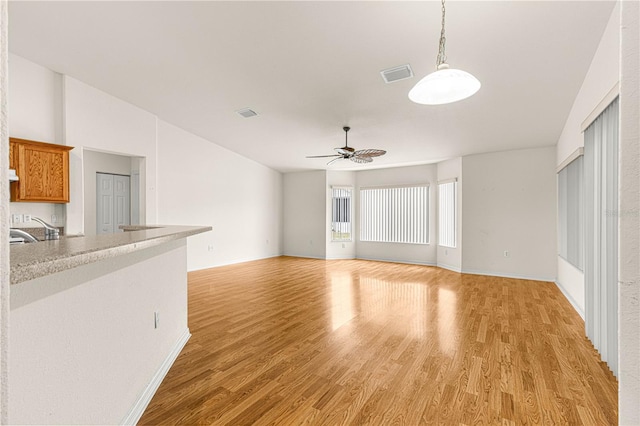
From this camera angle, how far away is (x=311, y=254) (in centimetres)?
914

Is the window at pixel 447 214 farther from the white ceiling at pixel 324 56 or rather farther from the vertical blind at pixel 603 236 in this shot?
the vertical blind at pixel 603 236

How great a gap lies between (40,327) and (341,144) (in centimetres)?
578

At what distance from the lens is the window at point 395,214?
802cm

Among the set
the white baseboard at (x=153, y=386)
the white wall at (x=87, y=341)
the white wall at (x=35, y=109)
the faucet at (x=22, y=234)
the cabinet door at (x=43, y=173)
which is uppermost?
the white wall at (x=35, y=109)

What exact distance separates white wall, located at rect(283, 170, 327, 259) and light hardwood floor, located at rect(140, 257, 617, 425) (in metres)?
4.23

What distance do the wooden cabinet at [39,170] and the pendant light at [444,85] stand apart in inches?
184

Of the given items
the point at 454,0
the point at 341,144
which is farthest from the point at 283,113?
the point at 454,0

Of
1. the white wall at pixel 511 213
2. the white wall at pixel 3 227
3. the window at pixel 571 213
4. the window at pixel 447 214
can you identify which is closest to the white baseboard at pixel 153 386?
the white wall at pixel 3 227

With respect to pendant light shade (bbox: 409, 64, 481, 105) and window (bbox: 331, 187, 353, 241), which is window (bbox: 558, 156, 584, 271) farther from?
window (bbox: 331, 187, 353, 241)

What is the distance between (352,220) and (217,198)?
3978 millimetres

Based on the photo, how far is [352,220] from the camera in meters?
9.05

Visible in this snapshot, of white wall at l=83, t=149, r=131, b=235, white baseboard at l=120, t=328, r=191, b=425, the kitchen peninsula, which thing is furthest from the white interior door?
the kitchen peninsula

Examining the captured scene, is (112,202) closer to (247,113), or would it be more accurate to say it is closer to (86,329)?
(247,113)

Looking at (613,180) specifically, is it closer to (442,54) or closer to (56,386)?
(442,54)
